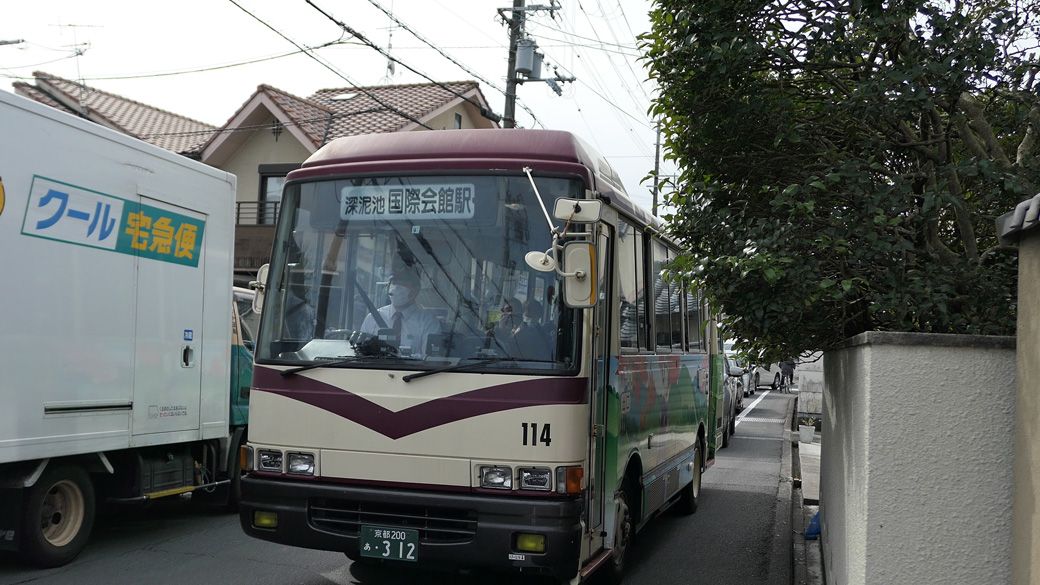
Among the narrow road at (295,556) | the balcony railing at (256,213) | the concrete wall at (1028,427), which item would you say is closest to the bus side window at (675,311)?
the narrow road at (295,556)

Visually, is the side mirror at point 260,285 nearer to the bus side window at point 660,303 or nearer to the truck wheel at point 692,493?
the bus side window at point 660,303

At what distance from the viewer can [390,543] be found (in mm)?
5793

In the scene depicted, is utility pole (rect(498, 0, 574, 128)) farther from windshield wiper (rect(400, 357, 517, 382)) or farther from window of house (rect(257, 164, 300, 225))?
windshield wiper (rect(400, 357, 517, 382))

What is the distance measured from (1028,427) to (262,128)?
26362 mm

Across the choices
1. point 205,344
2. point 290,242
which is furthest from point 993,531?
point 205,344

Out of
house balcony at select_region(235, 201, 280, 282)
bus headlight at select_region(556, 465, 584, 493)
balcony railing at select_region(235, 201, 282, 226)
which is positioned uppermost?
balcony railing at select_region(235, 201, 282, 226)

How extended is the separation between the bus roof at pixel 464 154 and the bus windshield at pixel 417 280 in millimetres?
85

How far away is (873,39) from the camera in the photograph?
17.9ft

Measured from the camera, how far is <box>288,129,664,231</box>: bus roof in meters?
6.15

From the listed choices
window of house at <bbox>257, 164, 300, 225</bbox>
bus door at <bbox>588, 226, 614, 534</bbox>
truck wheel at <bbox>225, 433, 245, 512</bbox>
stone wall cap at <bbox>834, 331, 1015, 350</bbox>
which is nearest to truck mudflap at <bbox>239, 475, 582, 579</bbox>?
bus door at <bbox>588, 226, 614, 534</bbox>

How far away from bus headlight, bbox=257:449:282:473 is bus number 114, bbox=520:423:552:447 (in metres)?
1.60

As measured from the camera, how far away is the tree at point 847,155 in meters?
5.17

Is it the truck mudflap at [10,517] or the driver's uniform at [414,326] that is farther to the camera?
the truck mudflap at [10,517]

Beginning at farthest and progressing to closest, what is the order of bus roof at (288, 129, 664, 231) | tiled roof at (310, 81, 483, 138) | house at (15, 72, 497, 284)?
tiled roof at (310, 81, 483, 138), house at (15, 72, 497, 284), bus roof at (288, 129, 664, 231)
